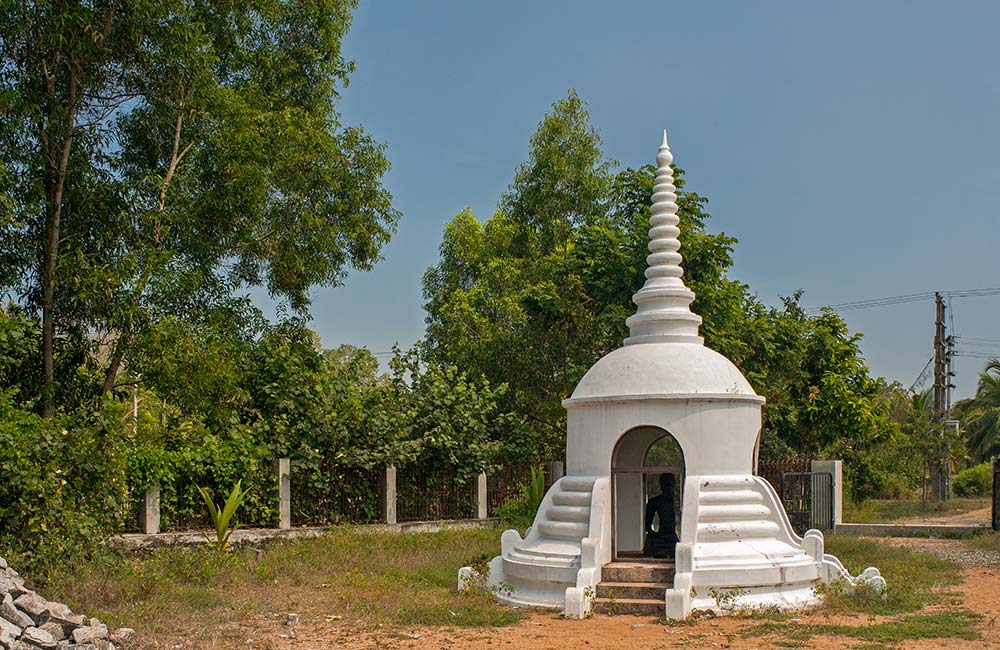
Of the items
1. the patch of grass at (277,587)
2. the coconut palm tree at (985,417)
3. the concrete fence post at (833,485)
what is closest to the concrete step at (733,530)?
the patch of grass at (277,587)

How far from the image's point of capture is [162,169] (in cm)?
1516

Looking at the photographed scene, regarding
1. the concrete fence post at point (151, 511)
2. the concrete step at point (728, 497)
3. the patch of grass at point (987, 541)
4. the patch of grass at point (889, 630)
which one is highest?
the concrete step at point (728, 497)

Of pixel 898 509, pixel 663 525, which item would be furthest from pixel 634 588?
pixel 898 509

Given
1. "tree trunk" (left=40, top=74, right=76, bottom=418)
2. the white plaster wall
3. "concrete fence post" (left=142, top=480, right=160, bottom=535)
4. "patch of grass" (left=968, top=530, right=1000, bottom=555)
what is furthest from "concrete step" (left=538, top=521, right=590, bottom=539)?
"patch of grass" (left=968, top=530, right=1000, bottom=555)

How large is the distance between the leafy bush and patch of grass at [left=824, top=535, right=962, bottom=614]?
23.1 meters

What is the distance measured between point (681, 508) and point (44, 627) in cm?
659

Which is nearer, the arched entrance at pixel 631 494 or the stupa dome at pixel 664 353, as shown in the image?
the stupa dome at pixel 664 353

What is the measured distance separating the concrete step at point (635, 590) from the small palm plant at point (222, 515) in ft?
19.2

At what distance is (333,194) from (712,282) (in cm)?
740

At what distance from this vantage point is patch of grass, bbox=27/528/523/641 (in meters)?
10.1

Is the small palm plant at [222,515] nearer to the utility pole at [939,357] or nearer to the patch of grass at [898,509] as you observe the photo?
the patch of grass at [898,509]

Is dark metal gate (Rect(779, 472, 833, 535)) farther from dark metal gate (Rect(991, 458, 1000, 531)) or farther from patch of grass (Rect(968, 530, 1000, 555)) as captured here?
dark metal gate (Rect(991, 458, 1000, 531))

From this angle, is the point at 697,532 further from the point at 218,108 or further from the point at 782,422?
the point at 782,422

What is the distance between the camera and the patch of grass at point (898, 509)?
2369cm
